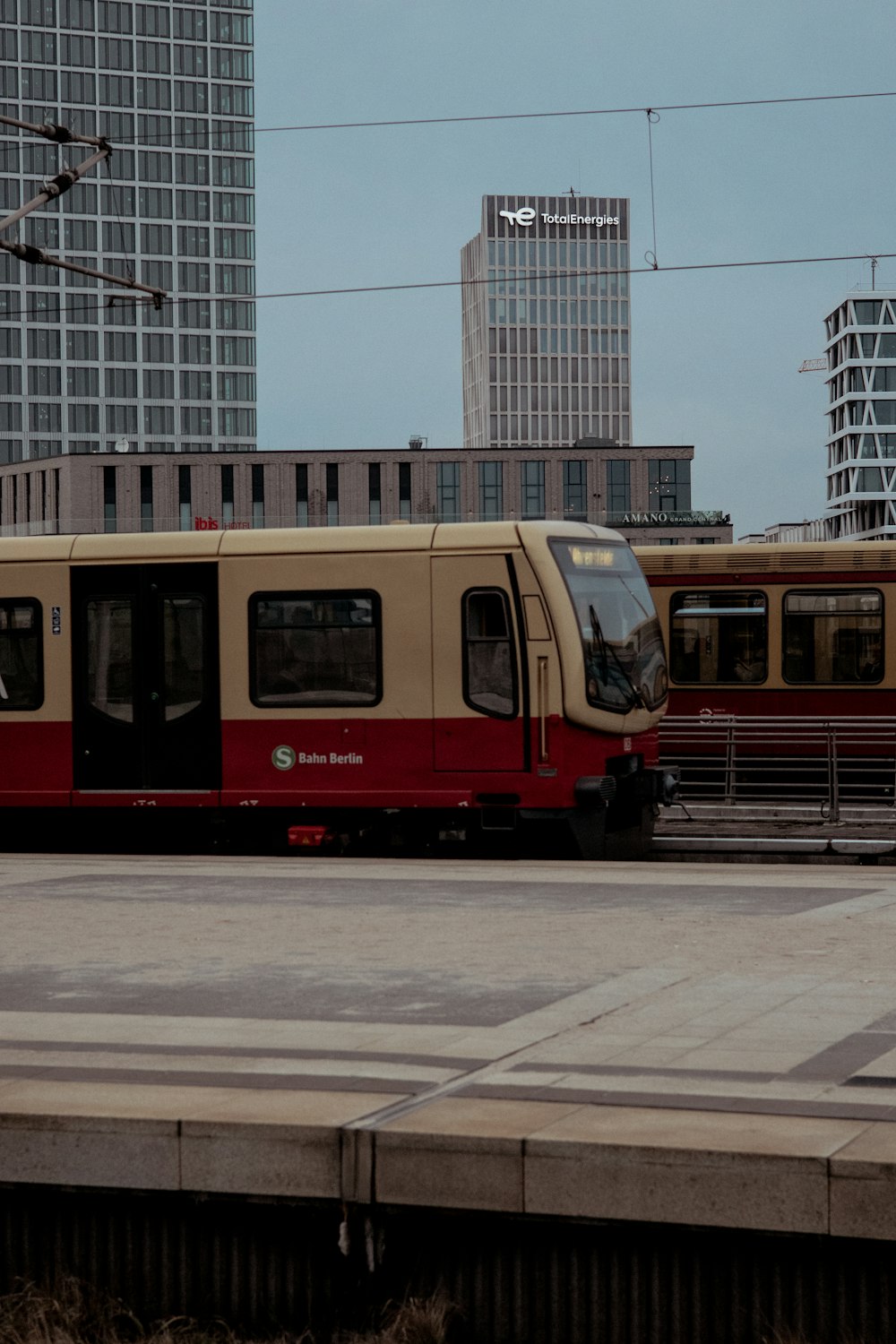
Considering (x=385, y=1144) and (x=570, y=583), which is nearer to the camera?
(x=385, y=1144)

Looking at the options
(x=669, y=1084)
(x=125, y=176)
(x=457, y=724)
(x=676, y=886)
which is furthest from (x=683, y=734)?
(x=125, y=176)

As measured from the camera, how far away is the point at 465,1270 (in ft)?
17.7

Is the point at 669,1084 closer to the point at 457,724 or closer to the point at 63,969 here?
the point at 63,969

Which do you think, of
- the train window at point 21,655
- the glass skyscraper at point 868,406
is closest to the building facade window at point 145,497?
the glass skyscraper at point 868,406

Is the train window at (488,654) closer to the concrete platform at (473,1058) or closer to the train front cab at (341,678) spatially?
the train front cab at (341,678)

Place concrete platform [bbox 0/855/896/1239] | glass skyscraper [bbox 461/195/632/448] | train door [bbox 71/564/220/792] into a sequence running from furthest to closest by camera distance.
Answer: glass skyscraper [bbox 461/195/632/448]
train door [bbox 71/564/220/792]
concrete platform [bbox 0/855/896/1239]

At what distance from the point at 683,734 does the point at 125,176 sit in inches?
4593

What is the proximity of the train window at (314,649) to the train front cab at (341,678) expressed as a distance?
17mm

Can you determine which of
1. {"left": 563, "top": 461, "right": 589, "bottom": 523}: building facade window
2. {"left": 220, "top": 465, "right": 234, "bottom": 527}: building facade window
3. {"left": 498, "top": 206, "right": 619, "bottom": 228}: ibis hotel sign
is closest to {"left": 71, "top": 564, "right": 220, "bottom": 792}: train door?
{"left": 563, "top": 461, "right": 589, "bottom": 523}: building facade window

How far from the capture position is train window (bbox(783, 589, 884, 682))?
2122 centimetres

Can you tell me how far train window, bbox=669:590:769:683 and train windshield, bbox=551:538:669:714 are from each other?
4.94 metres

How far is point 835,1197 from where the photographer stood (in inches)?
188

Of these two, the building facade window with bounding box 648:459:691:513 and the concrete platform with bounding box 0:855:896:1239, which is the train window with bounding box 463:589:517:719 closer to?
the concrete platform with bounding box 0:855:896:1239

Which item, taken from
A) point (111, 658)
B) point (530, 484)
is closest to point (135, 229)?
point (530, 484)
